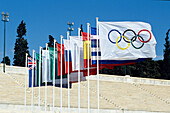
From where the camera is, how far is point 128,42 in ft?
62.5

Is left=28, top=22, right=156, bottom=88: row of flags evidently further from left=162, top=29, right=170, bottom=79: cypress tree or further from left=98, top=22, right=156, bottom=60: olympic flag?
left=162, top=29, right=170, bottom=79: cypress tree

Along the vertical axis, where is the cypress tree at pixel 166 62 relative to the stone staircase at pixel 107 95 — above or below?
above

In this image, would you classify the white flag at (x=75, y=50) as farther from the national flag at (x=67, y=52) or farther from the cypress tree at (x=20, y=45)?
the cypress tree at (x=20, y=45)

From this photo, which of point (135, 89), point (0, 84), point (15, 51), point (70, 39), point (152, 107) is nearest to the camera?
point (70, 39)

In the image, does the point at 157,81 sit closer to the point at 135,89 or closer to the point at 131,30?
the point at 135,89

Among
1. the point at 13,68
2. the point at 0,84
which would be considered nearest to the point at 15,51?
the point at 13,68

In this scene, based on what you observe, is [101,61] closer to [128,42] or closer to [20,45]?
[128,42]

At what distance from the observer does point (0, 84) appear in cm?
3731

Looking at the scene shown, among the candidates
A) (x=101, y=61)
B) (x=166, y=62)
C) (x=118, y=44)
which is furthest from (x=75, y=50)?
(x=166, y=62)

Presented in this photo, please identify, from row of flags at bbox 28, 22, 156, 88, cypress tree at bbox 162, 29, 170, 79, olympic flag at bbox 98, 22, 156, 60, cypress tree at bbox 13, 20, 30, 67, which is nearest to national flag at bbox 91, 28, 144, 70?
Answer: row of flags at bbox 28, 22, 156, 88

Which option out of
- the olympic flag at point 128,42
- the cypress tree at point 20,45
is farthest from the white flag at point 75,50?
the cypress tree at point 20,45

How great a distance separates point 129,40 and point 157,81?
30896 millimetres

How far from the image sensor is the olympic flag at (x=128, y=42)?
19.0m

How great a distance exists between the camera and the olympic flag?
1897 cm
